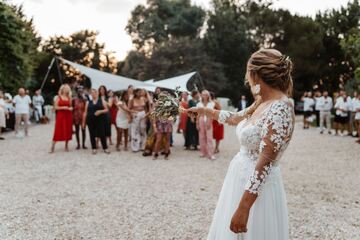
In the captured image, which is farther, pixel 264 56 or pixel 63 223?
pixel 63 223

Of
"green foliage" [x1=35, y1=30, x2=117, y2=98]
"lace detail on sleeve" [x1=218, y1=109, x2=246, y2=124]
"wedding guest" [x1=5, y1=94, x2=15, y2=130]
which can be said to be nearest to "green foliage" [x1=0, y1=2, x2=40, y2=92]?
"wedding guest" [x1=5, y1=94, x2=15, y2=130]

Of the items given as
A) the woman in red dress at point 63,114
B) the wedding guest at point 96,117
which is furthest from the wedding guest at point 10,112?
the wedding guest at point 96,117

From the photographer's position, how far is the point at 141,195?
21.9ft

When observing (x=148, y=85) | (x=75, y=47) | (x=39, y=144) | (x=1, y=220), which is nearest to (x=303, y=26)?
(x=75, y=47)

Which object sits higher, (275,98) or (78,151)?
(275,98)

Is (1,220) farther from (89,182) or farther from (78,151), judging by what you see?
(78,151)

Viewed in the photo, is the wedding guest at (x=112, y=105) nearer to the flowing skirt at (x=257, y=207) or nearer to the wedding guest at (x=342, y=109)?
the wedding guest at (x=342, y=109)

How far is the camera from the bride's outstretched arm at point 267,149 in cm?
231

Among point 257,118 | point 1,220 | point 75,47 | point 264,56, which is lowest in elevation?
point 1,220

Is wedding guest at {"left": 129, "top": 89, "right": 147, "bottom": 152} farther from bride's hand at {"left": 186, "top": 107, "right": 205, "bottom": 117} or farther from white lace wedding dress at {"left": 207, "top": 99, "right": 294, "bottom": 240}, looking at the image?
white lace wedding dress at {"left": 207, "top": 99, "right": 294, "bottom": 240}

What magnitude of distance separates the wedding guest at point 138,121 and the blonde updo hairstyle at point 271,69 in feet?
30.2

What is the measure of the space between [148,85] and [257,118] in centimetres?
1406

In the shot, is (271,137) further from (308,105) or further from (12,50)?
(12,50)

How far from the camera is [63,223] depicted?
204 inches
